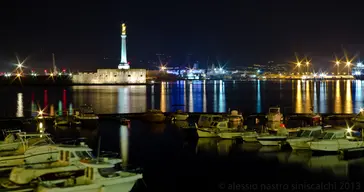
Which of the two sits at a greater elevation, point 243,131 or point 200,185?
point 243,131

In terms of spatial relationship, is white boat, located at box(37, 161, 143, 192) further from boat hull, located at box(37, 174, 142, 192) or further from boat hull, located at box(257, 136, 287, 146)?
boat hull, located at box(257, 136, 287, 146)

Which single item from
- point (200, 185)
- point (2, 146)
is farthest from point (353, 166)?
point (2, 146)

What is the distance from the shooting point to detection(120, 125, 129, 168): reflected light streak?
1887cm

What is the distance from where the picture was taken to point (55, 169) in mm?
11898

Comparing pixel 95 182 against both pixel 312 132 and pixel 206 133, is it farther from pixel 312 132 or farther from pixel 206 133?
pixel 206 133

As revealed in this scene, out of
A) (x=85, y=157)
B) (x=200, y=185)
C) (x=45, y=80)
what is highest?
(x=45, y=80)

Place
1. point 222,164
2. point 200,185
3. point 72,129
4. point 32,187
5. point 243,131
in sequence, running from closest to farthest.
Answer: point 32,187 → point 200,185 → point 222,164 → point 243,131 → point 72,129

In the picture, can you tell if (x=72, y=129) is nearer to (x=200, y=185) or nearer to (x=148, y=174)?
(x=148, y=174)

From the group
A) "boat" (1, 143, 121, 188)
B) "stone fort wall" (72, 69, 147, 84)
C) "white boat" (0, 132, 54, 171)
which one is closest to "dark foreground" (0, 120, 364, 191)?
"boat" (1, 143, 121, 188)

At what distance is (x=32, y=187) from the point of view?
36.4 ft

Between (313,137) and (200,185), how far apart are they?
6965mm

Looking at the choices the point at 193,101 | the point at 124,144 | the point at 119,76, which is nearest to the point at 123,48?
the point at 119,76

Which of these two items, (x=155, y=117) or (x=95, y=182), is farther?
(x=155, y=117)

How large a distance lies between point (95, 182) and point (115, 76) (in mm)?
130116
